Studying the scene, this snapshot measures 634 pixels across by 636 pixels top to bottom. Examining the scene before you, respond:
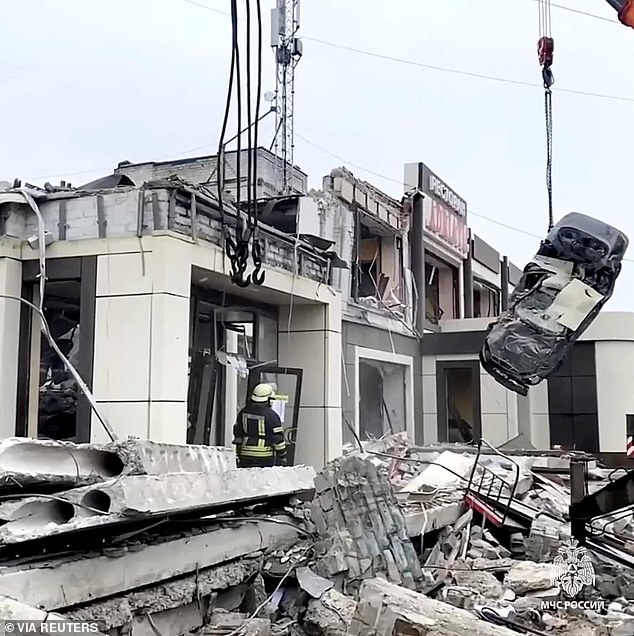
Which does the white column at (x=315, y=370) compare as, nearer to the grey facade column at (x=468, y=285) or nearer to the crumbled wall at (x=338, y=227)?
the crumbled wall at (x=338, y=227)

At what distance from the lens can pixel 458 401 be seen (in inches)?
820

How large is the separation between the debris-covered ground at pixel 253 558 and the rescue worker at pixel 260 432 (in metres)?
1.67

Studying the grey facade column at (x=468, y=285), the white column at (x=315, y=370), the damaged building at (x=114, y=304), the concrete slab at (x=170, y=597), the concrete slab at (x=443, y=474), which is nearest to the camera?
the concrete slab at (x=170, y=597)

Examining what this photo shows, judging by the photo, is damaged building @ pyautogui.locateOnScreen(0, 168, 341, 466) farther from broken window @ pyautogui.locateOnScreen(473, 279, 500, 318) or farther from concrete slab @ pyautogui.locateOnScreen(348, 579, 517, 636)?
broken window @ pyautogui.locateOnScreen(473, 279, 500, 318)

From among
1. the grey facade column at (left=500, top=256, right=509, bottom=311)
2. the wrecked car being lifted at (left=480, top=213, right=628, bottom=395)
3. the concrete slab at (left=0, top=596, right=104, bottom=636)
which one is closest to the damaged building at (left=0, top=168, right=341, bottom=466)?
the wrecked car being lifted at (left=480, top=213, right=628, bottom=395)

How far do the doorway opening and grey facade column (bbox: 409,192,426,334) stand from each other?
51.8 inches

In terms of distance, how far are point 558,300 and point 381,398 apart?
12290 mm

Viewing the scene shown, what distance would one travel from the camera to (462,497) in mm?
8938

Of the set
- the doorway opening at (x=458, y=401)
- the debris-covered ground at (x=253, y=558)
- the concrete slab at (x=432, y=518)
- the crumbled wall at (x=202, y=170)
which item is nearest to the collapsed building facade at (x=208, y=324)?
the crumbled wall at (x=202, y=170)

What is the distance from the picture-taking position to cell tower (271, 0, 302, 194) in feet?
63.0

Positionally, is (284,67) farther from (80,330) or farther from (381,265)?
(80,330)

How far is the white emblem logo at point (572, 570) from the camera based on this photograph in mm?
6391

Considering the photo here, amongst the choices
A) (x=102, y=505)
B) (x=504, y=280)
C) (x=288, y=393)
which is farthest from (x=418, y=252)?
(x=102, y=505)

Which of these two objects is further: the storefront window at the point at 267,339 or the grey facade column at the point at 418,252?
the grey facade column at the point at 418,252
